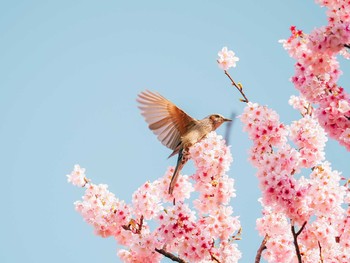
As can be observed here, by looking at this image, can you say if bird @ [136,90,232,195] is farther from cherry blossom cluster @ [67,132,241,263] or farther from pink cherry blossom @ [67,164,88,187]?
pink cherry blossom @ [67,164,88,187]

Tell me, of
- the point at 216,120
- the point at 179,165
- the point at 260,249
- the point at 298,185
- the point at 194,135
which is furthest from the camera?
the point at 216,120

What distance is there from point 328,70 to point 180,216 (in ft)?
8.51

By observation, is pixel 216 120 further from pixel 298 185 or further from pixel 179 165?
pixel 298 185

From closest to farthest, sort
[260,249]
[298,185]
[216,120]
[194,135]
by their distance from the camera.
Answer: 1. [298,185]
2. [260,249]
3. [194,135]
4. [216,120]

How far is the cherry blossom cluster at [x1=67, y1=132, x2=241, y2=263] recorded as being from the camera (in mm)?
6023

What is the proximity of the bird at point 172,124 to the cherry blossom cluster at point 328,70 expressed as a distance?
1.95m

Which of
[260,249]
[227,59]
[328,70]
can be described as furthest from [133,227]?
[328,70]

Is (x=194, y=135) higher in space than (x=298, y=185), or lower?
higher

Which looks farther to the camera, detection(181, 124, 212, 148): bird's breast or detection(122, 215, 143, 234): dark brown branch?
detection(181, 124, 212, 148): bird's breast

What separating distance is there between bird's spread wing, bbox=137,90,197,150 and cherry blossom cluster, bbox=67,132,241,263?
0.69 metres

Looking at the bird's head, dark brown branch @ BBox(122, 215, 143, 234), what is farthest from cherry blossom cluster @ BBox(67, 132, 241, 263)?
the bird's head

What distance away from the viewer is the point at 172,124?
288 inches

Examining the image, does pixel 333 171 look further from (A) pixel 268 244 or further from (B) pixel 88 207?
(B) pixel 88 207

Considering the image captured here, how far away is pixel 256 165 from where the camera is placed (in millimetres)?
5938
